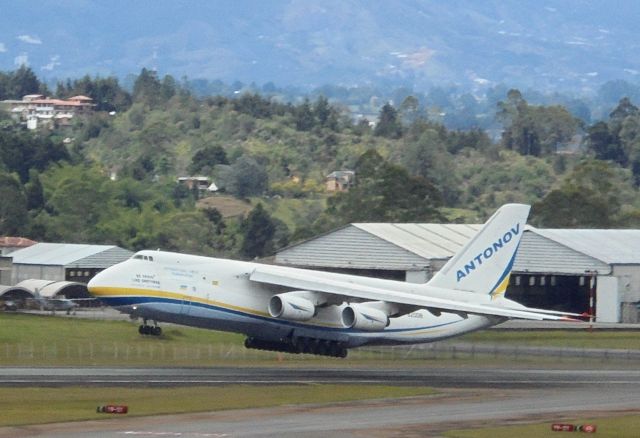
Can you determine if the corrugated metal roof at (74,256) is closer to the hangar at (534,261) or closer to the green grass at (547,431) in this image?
the hangar at (534,261)

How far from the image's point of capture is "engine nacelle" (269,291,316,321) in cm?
5394

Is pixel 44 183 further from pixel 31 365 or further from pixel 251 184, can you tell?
pixel 31 365

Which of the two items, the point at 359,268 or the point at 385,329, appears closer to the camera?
the point at 385,329

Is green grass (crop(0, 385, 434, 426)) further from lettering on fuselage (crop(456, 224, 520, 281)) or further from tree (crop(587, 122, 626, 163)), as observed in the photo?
tree (crop(587, 122, 626, 163))

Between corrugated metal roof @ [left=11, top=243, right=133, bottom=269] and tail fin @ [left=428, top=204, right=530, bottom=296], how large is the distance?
43.0 meters

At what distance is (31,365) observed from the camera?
5378 centimetres

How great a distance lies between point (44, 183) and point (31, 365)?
8889 cm

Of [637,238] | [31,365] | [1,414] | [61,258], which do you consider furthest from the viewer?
[61,258]

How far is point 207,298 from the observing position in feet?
176

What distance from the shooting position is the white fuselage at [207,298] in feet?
174

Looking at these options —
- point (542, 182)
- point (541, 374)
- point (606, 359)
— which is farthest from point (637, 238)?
point (542, 182)

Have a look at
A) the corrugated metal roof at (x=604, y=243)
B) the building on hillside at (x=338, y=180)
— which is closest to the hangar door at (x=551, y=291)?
the corrugated metal roof at (x=604, y=243)

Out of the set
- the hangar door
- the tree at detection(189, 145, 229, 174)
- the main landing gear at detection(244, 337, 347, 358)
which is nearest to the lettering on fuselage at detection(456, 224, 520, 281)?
the main landing gear at detection(244, 337, 347, 358)

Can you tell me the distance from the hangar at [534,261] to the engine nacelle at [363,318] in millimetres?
27860
